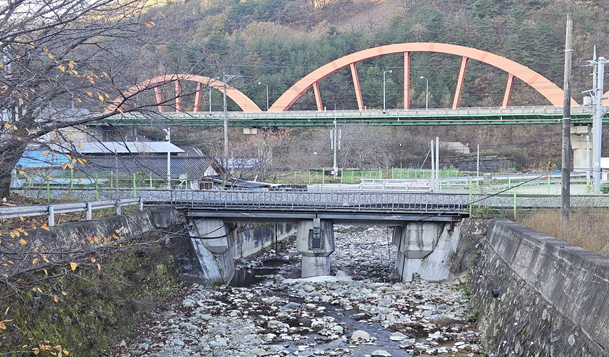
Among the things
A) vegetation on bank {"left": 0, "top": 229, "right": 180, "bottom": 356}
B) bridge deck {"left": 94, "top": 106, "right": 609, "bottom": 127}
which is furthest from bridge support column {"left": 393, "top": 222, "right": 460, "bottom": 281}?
bridge deck {"left": 94, "top": 106, "right": 609, "bottom": 127}

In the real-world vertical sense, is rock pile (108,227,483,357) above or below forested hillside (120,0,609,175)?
below

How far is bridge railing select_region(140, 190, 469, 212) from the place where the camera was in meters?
19.0

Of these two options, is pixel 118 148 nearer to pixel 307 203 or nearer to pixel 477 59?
pixel 307 203

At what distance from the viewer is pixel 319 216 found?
19484mm

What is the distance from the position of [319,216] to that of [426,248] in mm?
3953

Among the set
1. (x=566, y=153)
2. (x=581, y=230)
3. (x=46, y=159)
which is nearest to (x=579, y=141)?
(x=566, y=153)

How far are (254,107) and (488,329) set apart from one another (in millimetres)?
58093

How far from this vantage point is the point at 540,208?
1667cm

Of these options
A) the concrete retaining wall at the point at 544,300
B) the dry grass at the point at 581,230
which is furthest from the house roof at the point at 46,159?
the dry grass at the point at 581,230

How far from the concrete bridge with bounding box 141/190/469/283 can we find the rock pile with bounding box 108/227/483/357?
1.24 metres

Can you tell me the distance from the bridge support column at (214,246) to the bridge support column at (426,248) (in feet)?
21.5

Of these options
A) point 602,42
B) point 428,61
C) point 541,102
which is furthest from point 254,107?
point 602,42

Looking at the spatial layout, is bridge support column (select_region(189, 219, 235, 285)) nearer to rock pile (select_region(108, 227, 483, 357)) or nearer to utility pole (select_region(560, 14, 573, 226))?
rock pile (select_region(108, 227, 483, 357))

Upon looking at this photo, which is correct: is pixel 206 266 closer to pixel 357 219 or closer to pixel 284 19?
pixel 357 219
